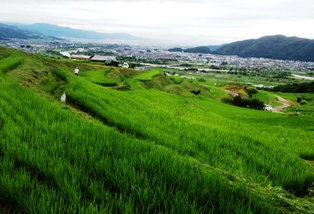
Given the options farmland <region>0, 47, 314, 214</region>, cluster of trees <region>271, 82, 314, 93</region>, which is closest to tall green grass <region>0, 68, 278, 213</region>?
farmland <region>0, 47, 314, 214</region>

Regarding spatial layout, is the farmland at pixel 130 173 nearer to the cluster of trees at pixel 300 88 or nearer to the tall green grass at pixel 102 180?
the tall green grass at pixel 102 180

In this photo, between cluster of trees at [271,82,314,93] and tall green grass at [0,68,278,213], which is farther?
cluster of trees at [271,82,314,93]

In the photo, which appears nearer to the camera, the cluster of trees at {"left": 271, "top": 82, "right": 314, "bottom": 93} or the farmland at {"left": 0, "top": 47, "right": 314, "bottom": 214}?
the farmland at {"left": 0, "top": 47, "right": 314, "bottom": 214}

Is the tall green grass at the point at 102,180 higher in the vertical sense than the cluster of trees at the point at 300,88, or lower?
higher

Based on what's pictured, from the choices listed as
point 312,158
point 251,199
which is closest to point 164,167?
point 251,199

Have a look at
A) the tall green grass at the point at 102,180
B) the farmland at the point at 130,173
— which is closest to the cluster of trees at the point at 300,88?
the farmland at the point at 130,173

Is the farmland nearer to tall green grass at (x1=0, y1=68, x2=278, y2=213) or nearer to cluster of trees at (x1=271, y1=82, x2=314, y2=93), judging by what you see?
tall green grass at (x1=0, y1=68, x2=278, y2=213)

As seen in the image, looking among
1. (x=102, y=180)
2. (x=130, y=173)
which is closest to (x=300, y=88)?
(x=130, y=173)

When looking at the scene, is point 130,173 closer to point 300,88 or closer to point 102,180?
point 102,180

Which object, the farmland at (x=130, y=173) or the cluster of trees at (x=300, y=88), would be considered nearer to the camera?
the farmland at (x=130, y=173)

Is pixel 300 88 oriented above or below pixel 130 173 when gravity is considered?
below

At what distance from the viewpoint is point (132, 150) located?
3.68 metres

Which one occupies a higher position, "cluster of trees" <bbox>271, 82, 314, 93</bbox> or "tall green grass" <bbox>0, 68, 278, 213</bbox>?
"tall green grass" <bbox>0, 68, 278, 213</bbox>

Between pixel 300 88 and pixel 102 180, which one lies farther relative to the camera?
pixel 300 88
